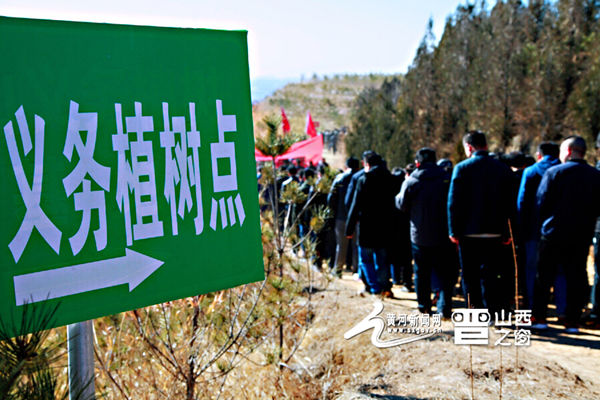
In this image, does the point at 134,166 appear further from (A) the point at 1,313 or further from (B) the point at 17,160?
(A) the point at 1,313

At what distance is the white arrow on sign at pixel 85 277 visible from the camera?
1.63m

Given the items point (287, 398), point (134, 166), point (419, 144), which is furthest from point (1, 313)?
point (419, 144)

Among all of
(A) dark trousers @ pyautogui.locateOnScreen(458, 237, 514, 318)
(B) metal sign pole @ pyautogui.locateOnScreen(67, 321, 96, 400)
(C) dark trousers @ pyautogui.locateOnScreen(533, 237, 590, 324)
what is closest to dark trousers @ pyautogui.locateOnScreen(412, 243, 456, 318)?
(A) dark trousers @ pyautogui.locateOnScreen(458, 237, 514, 318)

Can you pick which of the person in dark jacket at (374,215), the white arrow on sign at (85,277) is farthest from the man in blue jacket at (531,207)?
the white arrow on sign at (85,277)

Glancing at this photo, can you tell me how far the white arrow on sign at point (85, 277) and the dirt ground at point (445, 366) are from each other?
69.9 inches

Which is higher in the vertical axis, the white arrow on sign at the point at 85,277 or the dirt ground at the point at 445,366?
the white arrow on sign at the point at 85,277

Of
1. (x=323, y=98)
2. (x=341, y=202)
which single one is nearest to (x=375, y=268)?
(x=341, y=202)

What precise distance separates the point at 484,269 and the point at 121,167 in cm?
349

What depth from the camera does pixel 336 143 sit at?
36031 mm

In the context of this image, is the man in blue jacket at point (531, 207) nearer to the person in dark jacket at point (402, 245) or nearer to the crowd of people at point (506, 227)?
the crowd of people at point (506, 227)

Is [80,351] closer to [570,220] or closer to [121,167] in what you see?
[121,167]

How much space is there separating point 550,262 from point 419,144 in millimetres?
18372

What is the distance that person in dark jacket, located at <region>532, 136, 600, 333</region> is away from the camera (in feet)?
14.1

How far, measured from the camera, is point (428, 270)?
16.1 feet
